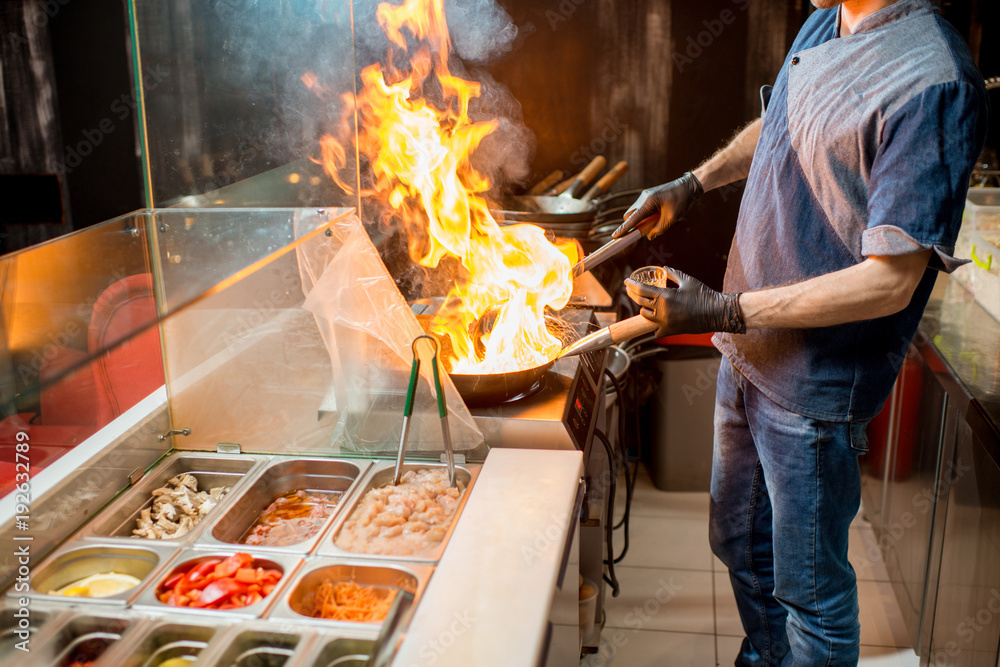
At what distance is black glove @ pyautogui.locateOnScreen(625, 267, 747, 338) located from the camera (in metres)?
1.79

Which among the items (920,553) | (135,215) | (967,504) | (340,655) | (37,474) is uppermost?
(135,215)

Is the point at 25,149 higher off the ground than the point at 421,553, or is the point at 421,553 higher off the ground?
the point at 25,149

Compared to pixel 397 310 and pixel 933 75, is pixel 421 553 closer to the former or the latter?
pixel 397 310

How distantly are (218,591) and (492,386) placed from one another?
75 centimetres

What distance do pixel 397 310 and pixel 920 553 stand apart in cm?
196

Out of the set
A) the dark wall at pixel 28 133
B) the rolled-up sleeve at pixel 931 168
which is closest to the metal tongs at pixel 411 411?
the rolled-up sleeve at pixel 931 168

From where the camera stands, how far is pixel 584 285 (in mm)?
3111

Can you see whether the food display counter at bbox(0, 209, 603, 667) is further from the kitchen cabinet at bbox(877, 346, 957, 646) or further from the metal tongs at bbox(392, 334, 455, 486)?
the kitchen cabinet at bbox(877, 346, 957, 646)

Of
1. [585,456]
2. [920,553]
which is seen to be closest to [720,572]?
[920,553]

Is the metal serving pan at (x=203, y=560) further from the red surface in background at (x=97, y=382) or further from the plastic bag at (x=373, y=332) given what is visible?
the plastic bag at (x=373, y=332)

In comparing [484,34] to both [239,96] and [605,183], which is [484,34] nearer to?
[605,183]

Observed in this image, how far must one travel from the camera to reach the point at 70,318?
1.23 metres

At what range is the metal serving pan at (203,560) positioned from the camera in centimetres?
132

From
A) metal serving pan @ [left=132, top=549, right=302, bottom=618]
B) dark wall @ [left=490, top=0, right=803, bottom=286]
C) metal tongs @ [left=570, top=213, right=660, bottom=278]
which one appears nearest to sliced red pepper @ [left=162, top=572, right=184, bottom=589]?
metal serving pan @ [left=132, top=549, right=302, bottom=618]
